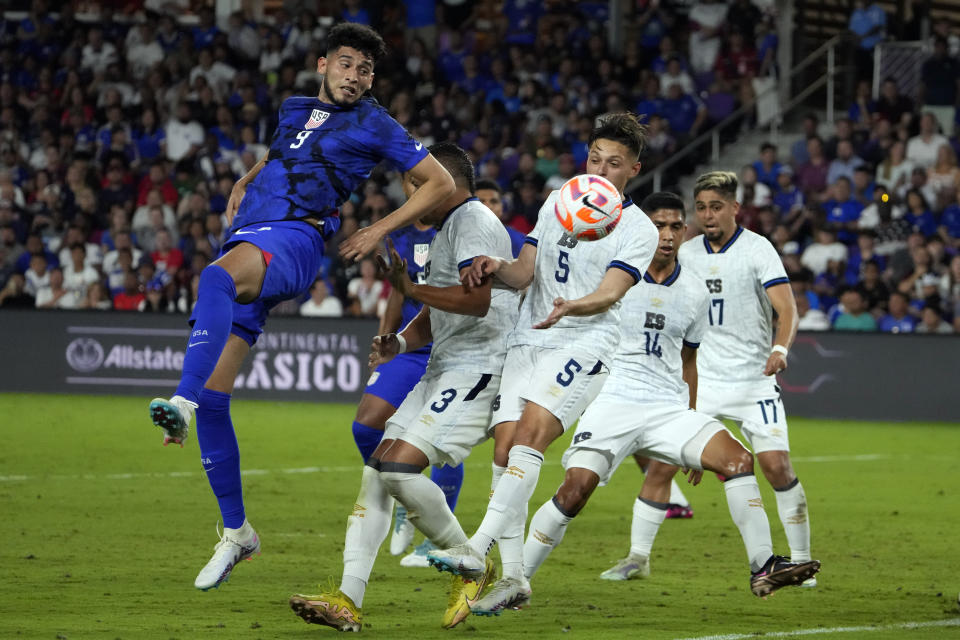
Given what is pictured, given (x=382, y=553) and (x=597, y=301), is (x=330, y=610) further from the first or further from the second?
(x=382, y=553)

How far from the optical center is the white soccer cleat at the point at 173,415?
211 inches

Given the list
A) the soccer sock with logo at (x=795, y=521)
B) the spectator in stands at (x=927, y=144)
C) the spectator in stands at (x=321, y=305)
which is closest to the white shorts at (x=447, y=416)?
the soccer sock with logo at (x=795, y=521)

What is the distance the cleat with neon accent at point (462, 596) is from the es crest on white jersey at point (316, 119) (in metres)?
2.09

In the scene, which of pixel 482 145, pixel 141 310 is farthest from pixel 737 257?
pixel 482 145

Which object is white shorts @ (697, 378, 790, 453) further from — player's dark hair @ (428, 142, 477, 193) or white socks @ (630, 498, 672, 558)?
player's dark hair @ (428, 142, 477, 193)

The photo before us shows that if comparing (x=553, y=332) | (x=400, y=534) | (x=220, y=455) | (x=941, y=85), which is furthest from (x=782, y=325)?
(x=941, y=85)

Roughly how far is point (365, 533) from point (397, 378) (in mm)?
1850

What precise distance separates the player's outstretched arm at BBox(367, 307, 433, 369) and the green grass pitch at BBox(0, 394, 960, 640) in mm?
1175

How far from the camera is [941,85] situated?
69.3 ft

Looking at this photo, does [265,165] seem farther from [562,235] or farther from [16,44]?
[16,44]

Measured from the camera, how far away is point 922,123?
19.8 meters

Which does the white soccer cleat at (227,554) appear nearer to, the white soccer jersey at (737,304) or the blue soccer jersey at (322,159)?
the blue soccer jersey at (322,159)

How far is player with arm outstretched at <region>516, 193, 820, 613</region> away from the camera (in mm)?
6727

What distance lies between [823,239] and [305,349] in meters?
6.99
